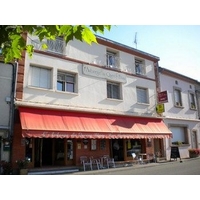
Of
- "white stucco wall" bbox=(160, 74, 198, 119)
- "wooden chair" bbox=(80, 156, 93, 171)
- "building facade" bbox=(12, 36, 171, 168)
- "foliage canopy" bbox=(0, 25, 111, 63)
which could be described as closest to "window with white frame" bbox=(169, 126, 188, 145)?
"white stucco wall" bbox=(160, 74, 198, 119)

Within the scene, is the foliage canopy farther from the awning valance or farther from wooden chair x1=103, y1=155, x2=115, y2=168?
wooden chair x1=103, y1=155, x2=115, y2=168

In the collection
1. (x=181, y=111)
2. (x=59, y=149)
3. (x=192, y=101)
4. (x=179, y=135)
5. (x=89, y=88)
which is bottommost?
(x=59, y=149)

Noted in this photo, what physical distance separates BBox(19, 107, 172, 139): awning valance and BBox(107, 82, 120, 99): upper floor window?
1.62 m

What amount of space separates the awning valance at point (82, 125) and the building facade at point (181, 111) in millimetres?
2697

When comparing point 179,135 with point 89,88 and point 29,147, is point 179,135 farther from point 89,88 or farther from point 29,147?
point 29,147

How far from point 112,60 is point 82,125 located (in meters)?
6.02

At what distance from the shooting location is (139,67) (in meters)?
18.3

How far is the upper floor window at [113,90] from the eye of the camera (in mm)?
15984

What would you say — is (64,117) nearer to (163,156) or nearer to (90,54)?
(90,54)

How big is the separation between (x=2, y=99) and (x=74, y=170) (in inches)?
213

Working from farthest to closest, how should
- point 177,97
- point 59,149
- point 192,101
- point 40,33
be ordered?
point 192,101 < point 177,97 < point 59,149 < point 40,33

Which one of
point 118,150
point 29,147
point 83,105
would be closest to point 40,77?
point 83,105

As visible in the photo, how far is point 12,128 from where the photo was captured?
11.4 meters

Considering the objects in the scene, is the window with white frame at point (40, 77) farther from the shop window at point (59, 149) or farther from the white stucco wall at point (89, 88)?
the shop window at point (59, 149)
